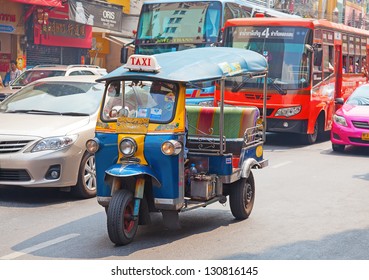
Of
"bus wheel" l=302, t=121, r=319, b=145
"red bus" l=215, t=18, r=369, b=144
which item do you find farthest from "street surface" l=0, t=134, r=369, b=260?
"bus wheel" l=302, t=121, r=319, b=145

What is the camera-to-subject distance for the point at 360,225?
27.4 feet

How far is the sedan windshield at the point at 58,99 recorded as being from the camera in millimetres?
10398

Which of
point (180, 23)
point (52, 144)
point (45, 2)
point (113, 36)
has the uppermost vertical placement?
point (45, 2)

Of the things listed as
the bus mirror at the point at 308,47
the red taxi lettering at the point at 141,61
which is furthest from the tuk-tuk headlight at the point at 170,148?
the bus mirror at the point at 308,47

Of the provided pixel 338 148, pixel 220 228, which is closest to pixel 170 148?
pixel 220 228

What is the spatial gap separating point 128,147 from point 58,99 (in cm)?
363

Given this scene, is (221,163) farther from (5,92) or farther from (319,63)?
(5,92)

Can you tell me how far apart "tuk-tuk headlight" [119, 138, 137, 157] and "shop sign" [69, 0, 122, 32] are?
23912 mm

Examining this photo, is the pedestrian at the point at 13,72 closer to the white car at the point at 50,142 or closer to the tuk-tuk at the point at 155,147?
the white car at the point at 50,142

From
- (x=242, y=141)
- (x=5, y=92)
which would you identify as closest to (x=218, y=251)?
(x=242, y=141)

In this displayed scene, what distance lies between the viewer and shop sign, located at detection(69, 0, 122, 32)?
30.8 meters

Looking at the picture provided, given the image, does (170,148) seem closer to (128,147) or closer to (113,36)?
(128,147)

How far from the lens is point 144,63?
7.36 metres

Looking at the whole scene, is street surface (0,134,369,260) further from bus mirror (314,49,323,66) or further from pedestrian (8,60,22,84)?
pedestrian (8,60,22,84)
